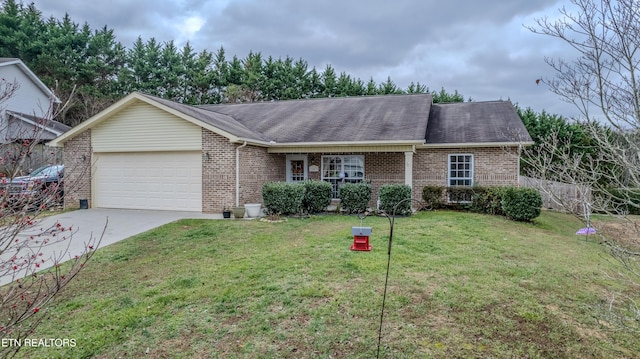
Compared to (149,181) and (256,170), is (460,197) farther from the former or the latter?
(149,181)

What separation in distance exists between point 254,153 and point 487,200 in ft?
27.3

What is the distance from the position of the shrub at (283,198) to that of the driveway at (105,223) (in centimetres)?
175

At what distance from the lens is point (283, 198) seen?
1130 cm

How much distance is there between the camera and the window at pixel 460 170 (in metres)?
13.5

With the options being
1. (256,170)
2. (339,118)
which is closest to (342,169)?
(339,118)

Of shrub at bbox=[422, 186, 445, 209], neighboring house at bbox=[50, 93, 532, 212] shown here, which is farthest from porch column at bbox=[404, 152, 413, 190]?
shrub at bbox=[422, 186, 445, 209]

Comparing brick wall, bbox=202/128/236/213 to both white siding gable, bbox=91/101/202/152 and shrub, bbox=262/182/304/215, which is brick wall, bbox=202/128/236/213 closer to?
white siding gable, bbox=91/101/202/152

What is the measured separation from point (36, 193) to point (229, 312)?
256 cm

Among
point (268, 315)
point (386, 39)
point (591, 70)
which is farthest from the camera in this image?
point (386, 39)

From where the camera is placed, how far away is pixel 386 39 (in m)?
21.2

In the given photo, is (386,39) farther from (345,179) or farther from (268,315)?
(268,315)

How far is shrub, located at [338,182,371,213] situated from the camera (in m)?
11.9

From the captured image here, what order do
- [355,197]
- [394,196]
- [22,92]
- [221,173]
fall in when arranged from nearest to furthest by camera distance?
[394,196] < [221,173] < [355,197] < [22,92]

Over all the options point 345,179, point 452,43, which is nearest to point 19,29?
point 345,179
